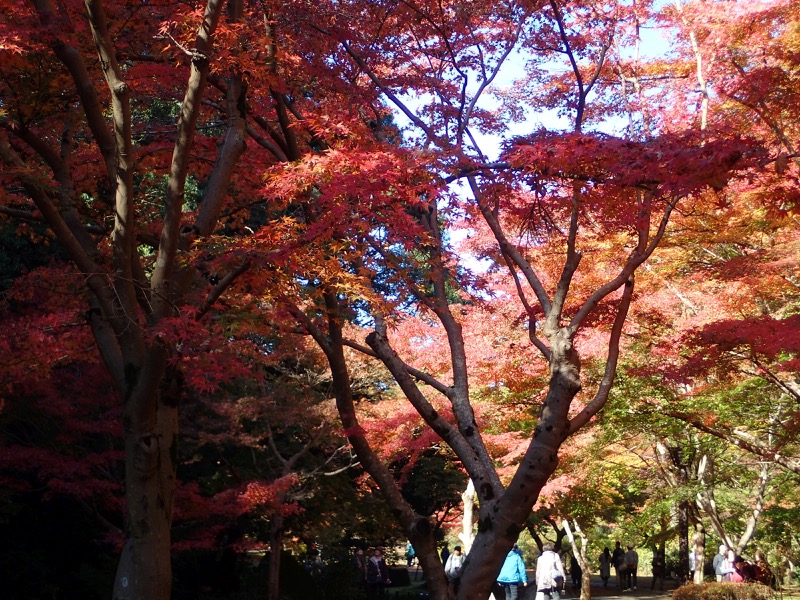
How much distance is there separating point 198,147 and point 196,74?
291 centimetres

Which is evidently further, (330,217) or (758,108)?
(758,108)

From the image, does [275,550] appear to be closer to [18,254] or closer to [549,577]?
[549,577]

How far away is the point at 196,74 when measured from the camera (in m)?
6.25

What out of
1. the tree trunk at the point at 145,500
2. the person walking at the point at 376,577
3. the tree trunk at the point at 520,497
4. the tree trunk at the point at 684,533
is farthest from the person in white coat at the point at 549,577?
the tree trunk at the point at 684,533

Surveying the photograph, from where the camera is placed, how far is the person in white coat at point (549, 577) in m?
11.7

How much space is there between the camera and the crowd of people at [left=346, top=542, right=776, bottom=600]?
11.4 metres

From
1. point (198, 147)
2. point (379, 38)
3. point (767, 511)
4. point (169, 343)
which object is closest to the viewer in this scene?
point (169, 343)

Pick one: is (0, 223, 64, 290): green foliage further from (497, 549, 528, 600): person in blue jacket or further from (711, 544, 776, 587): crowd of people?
(711, 544, 776, 587): crowd of people

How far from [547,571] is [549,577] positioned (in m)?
0.09

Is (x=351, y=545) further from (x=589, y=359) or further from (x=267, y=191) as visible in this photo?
(x=267, y=191)

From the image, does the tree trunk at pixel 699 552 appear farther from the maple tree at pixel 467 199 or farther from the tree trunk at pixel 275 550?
the maple tree at pixel 467 199

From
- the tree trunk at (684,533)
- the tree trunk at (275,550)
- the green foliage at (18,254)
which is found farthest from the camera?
the tree trunk at (684,533)

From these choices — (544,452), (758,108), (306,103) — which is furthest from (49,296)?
(758,108)

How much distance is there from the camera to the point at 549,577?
38.6 feet
